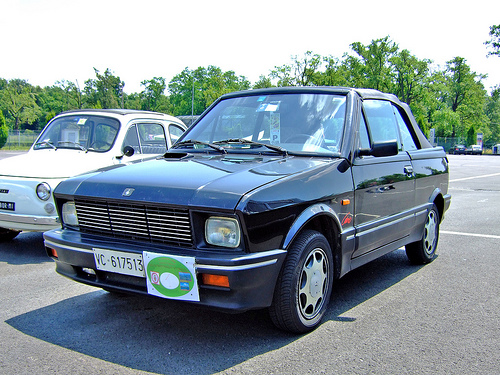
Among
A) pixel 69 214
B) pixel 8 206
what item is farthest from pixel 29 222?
pixel 69 214

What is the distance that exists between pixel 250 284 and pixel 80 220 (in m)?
1.46

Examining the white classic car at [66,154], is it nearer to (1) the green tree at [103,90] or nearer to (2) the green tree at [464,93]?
(1) the green tree at [103,90]

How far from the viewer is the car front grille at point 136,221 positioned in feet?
10.3

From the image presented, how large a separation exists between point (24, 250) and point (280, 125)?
3.99 metres

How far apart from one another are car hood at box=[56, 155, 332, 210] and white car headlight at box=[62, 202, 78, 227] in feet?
0.39

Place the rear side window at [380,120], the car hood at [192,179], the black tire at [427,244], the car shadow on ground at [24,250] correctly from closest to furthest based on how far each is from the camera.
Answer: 1. the car hood at [192,179]
2. the rear side window at [380,120]
3. the black tire at [427,244]
4. the car shadow on ground at [24,250]

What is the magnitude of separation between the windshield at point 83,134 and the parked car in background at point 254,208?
110 inches

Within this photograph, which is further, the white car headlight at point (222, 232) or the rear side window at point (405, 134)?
the rear side window at point (405, 134)

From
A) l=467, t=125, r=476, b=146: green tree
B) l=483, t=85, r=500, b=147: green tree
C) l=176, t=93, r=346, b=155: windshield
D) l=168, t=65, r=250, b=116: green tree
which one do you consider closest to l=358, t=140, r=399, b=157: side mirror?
l=176, t=93, r=346, b=155: windshield

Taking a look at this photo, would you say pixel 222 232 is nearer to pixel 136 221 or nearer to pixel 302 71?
pixel 136 221

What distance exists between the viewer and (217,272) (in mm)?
2941

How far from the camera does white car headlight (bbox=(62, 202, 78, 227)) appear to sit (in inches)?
149

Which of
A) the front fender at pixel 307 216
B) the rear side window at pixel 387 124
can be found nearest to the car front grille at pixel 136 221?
the front fender at pixel 307 216

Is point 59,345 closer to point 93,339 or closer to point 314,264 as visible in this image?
point 93,339
